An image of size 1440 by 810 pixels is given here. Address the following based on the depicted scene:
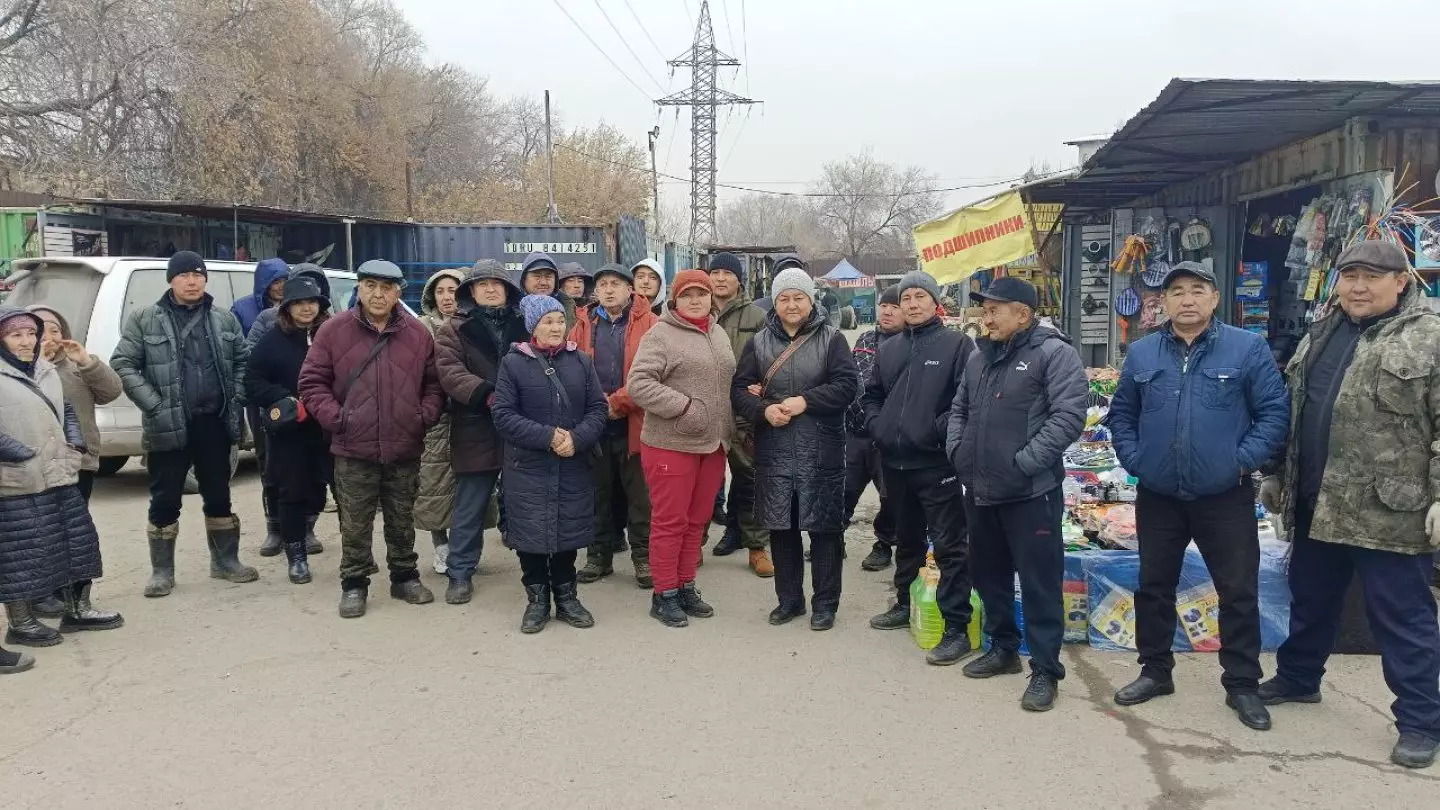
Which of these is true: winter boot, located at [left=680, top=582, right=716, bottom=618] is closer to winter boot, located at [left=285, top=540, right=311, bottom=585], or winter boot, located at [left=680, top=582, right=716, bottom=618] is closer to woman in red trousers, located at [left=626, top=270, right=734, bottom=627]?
woman in red trousers, located at [left=626, top=270, right=734, bottom=627]

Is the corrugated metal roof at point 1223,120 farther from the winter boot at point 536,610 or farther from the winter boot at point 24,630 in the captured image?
the winter boot at point 24,630

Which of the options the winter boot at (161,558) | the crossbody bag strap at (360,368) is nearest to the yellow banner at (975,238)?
the crossbody bag strap at (360,368)

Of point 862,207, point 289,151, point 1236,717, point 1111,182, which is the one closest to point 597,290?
point 1236,717

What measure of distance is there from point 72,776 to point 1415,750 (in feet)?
15.6

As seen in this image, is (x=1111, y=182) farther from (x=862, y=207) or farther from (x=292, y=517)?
(x=862, y=207)

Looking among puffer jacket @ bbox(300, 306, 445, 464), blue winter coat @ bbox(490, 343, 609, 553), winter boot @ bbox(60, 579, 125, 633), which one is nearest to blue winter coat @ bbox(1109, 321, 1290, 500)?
blue winter coat @ bbox(490, 343, 609, 553)

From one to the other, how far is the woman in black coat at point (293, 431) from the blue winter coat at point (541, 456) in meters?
1.44

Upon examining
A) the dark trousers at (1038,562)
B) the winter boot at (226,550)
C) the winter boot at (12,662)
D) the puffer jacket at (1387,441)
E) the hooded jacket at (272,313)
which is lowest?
the winter boot at (12,662)

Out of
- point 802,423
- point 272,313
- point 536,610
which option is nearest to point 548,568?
point 536,610

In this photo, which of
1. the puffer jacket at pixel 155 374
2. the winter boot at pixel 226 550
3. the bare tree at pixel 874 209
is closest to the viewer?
the puffer jacket at pixel 155 374

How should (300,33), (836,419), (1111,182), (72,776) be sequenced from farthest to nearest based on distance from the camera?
(300,33)
(1111,182)
(836,419)
(72,776)

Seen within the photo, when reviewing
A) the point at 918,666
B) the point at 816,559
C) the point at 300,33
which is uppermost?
the point at 300,33

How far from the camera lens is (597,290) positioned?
5.78m

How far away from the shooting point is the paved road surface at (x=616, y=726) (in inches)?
128
